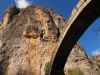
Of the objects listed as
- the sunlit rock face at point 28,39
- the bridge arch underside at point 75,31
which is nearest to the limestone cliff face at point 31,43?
the sunlit rock face at point 28,39

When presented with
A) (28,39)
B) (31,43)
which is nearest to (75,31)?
(31,43)

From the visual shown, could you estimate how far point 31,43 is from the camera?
77.4ft

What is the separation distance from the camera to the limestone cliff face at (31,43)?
2206 cm

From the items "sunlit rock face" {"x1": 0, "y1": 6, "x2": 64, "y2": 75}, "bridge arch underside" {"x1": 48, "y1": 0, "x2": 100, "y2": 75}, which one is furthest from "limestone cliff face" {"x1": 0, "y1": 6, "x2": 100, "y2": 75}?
"bridge arch underside" {"x1": 48, "y1": 0, "x2": 100, "y2": 75}

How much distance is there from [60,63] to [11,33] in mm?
14580

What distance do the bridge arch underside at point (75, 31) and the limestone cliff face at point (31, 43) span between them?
1085 centimetres

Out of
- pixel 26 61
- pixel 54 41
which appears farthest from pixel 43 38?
pixel 26 61

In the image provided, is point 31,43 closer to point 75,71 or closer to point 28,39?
point 28,39

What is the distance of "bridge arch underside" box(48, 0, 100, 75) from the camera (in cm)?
795

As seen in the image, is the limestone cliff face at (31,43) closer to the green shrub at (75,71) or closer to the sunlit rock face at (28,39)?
the sunlit rock face at (28,39)

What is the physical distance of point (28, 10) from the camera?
25906 mm

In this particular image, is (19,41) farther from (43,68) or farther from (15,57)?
(43,68)

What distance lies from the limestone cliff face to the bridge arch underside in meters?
10.8

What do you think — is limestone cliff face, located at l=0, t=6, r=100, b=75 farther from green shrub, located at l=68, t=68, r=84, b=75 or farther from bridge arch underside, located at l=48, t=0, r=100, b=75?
bridge arch underside, located at l=48, t=0, r=100, b=75
